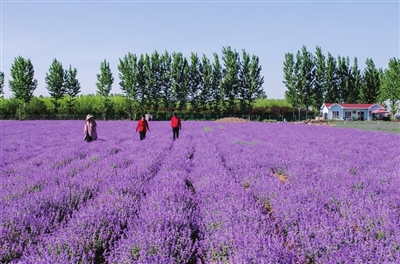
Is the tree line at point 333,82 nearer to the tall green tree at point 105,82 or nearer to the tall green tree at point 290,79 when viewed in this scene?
the tall green tree at point 290,79

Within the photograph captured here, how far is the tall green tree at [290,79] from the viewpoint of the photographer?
64875 mm

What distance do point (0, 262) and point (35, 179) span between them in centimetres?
337

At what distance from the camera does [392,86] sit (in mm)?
61781

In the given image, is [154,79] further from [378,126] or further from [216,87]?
[378,126]

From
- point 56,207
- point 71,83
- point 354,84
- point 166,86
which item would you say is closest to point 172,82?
point 166,86

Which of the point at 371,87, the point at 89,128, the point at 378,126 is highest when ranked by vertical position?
the point at 371,87

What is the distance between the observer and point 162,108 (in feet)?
222

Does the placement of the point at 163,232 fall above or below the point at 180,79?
below

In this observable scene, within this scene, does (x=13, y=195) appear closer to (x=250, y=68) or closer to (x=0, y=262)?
(x=0, y=262)

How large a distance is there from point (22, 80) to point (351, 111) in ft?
219

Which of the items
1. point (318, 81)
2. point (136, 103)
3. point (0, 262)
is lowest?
point (0, 262)

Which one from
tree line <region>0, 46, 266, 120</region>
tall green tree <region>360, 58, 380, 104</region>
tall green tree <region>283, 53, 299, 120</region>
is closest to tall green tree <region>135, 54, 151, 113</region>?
tree line <region>0, 46, 266, 120</region>

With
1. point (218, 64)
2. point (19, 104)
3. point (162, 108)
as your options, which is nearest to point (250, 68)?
point (218, 64)

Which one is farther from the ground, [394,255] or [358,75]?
[358,75]
